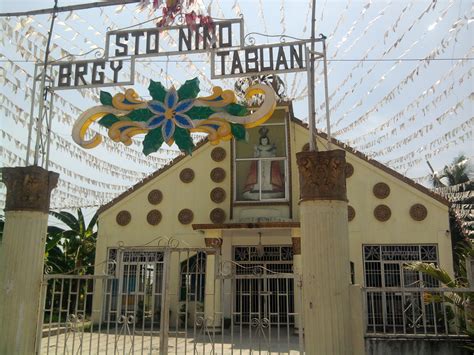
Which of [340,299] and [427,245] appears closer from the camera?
[340,299]

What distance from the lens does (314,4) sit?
699 cm

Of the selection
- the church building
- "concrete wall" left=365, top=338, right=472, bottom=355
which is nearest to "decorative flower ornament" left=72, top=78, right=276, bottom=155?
"concrete wall" left=365, top=338, right=472, bottom=355

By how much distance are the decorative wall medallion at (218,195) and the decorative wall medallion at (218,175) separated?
0.30m

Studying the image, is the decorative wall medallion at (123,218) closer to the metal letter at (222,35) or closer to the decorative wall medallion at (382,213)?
the decorative wall medallion at (382,213)

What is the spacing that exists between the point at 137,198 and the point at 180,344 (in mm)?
6145

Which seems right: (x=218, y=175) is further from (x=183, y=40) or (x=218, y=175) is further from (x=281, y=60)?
(x=281, y=60)

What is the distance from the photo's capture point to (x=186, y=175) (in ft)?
51.8

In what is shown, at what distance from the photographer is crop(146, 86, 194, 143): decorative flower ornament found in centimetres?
729

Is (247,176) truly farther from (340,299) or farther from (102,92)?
(340,299)

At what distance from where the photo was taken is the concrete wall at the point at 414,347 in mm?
6215

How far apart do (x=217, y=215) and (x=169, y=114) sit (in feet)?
27.0

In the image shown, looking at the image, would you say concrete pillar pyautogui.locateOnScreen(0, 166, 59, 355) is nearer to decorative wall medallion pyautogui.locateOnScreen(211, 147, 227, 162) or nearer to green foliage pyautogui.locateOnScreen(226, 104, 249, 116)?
green foliage pyautogui.locateOnScreen(226, 104, 249, 116)

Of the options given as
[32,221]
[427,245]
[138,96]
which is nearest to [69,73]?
[138,96]

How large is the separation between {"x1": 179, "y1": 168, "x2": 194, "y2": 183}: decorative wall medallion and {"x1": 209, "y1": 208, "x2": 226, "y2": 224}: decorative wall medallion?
1.37 metres
